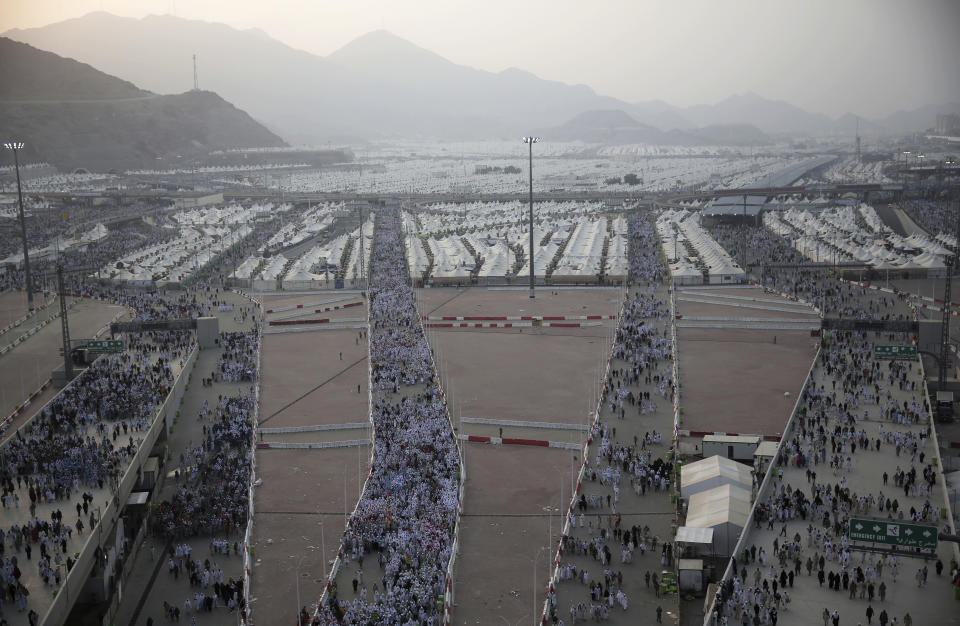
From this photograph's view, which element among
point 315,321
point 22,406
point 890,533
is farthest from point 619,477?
point 315,321

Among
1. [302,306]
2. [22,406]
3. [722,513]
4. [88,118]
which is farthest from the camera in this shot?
[88,118]

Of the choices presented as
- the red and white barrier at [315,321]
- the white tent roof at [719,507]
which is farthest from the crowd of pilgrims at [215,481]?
the red and white barrier at [315,321]

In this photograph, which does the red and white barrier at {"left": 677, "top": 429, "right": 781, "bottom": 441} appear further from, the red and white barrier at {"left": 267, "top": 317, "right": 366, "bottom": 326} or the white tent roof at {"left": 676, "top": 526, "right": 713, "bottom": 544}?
the red and white barrier at {"left": 267, "top": 317, "right": 366, "bottom": 326}

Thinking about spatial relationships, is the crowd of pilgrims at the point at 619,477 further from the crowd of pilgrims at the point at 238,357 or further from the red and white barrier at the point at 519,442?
the crowd of pilgrims at the point at 238,357

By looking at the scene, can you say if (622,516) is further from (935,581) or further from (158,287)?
(158,287)

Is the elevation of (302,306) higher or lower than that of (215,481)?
higher

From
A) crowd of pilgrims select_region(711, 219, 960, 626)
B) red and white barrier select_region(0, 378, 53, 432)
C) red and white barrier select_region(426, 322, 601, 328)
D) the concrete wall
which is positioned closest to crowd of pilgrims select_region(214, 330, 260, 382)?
the concrete wall

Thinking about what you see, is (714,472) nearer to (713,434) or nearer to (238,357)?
(713,434)

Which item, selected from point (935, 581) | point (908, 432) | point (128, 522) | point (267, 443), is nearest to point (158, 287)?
point (267, 443)
